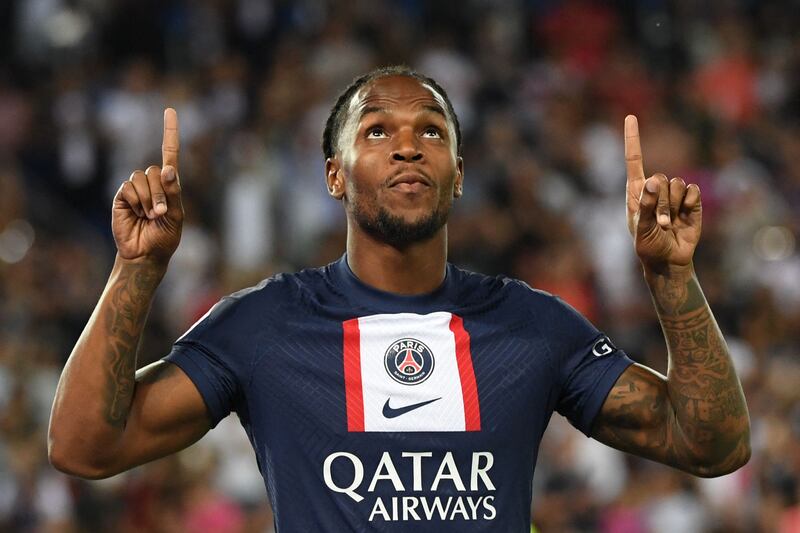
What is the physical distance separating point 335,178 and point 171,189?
2.12 ft

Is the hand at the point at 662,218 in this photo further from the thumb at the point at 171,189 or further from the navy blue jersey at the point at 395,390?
the thumb at the point at 171,189

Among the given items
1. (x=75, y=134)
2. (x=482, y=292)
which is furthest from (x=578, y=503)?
(x=75, y=134)

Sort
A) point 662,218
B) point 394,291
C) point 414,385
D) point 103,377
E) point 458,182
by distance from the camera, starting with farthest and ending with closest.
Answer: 1. point 458,182
2. point 394,291
3. point 414,385
4. point 662,218
5. point 103,377

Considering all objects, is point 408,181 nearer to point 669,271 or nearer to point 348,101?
point 348,101

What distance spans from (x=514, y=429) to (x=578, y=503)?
4.28 m

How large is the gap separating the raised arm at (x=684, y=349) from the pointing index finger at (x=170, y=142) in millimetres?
1129

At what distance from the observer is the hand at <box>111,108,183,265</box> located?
323cm

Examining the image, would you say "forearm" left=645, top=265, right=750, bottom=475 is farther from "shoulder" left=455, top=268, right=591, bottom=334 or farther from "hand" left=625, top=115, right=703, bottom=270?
"shoulder" left=455, top=268, right=591, bottom=334

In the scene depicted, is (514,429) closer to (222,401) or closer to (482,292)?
(482,292)

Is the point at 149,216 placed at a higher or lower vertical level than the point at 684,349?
higher

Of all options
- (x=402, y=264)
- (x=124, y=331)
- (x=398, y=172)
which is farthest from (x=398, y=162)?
(x=124, y=331)

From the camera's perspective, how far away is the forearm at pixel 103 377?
3.19 metres

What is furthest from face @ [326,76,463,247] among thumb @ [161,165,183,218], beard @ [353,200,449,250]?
thumb @ [161,165,183,218]

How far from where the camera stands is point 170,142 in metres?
3.36
